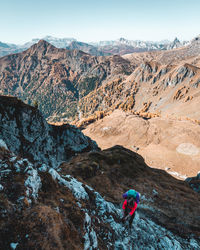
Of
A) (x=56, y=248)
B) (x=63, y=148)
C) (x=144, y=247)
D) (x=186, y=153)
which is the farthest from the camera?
(x=186, y=153)

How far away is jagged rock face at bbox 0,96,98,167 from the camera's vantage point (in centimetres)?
4347

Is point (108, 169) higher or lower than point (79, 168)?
lower

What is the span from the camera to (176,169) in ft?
298

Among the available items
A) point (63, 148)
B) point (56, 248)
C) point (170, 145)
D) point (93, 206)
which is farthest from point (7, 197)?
point (170, 145)

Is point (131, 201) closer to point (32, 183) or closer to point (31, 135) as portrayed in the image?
point (32, 183)

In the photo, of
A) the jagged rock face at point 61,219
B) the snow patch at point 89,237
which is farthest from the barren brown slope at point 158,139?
the snow patch at point 89,237

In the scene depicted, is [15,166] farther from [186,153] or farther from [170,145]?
[170,145]

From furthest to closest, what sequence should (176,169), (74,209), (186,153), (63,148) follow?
(186,153) < (176,169) < (63,148) < (74,209)

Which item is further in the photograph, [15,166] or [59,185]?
[59,185]

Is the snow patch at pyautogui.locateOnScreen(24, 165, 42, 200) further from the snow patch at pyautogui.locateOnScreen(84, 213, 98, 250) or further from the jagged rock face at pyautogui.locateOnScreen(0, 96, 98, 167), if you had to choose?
the jagged rock face at pyautogui.locateOnScreen(0, 96, 98, 167)

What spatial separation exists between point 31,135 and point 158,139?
117 meters

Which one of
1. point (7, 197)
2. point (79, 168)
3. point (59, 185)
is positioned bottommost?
point (79, 168)

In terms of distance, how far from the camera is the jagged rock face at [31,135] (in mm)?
43469

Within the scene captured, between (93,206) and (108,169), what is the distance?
26.3 metres
